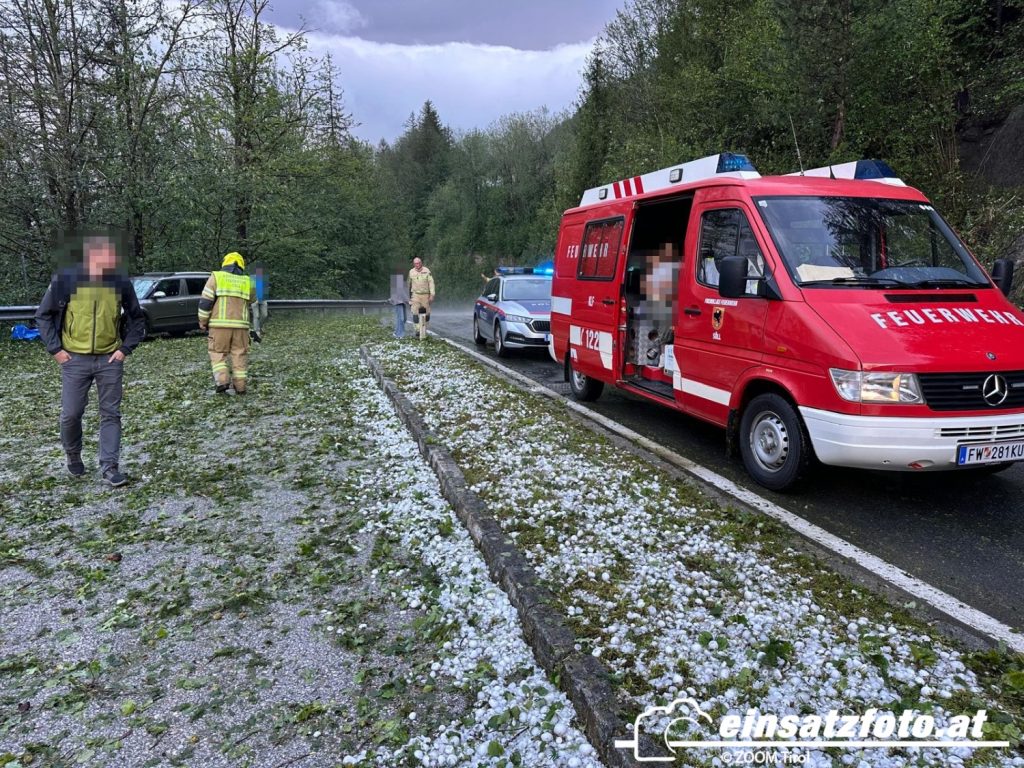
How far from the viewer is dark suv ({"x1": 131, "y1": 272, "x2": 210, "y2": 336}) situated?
1748 cm

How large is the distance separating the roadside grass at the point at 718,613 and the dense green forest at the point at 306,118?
4571 millimetres

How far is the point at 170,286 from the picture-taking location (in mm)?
17969

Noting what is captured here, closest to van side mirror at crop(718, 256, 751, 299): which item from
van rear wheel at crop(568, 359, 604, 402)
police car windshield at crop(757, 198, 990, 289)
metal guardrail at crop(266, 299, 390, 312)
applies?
police car windshield at crop(757, 198, 990, 289)

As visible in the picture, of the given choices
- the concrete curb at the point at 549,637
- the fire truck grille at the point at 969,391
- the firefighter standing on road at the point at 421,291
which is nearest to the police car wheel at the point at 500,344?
the firefighter standing on road at the point at 421,291

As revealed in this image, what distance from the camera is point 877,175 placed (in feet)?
19.8

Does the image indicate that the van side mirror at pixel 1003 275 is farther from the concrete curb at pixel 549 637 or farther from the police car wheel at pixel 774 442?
the concrete curb at pixel 549 637

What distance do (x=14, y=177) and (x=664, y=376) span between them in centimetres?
1764

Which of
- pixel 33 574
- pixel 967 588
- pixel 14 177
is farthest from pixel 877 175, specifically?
pixel 14 177

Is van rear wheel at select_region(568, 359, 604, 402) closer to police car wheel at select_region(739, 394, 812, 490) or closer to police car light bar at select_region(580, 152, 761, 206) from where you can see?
police car light bar at select_region(580, 152, 761, 206)

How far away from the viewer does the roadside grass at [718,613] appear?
2568mm

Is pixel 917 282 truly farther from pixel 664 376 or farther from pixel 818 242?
pixel 664 376

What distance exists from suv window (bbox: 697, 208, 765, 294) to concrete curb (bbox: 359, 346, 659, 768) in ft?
9.45

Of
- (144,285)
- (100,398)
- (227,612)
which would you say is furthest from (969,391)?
(144,285)

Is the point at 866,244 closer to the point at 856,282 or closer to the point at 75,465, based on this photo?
the point at 856,282
